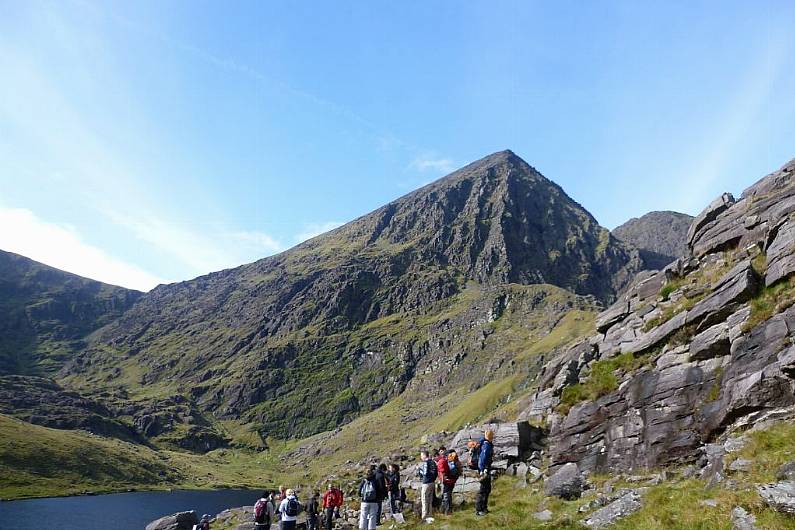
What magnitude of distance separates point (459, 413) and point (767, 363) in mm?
127732

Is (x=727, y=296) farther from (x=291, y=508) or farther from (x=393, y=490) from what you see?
(x=291, y=508)

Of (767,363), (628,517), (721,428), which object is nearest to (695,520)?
(628,517)

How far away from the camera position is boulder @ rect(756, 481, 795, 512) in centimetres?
1164

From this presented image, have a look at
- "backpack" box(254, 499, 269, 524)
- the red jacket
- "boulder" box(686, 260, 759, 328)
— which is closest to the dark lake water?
the red jacket

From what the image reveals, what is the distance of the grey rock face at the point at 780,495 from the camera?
11641 mm

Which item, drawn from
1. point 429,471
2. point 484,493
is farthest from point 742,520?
point 429,471

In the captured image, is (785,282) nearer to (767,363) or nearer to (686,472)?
(767,363)

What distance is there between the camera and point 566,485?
21875 millimetres

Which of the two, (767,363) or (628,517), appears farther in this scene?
(767,363)

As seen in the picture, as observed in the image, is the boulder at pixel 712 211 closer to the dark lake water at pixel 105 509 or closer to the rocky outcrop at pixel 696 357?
the rocky outcrop at pixel 696 357

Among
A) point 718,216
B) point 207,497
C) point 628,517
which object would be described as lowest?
point 207,497

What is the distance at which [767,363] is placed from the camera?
19.0 m

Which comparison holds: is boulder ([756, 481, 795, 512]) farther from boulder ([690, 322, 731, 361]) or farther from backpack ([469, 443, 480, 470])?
backpack ([469, 443, 480, 470])

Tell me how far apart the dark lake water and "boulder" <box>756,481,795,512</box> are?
10447 cm
